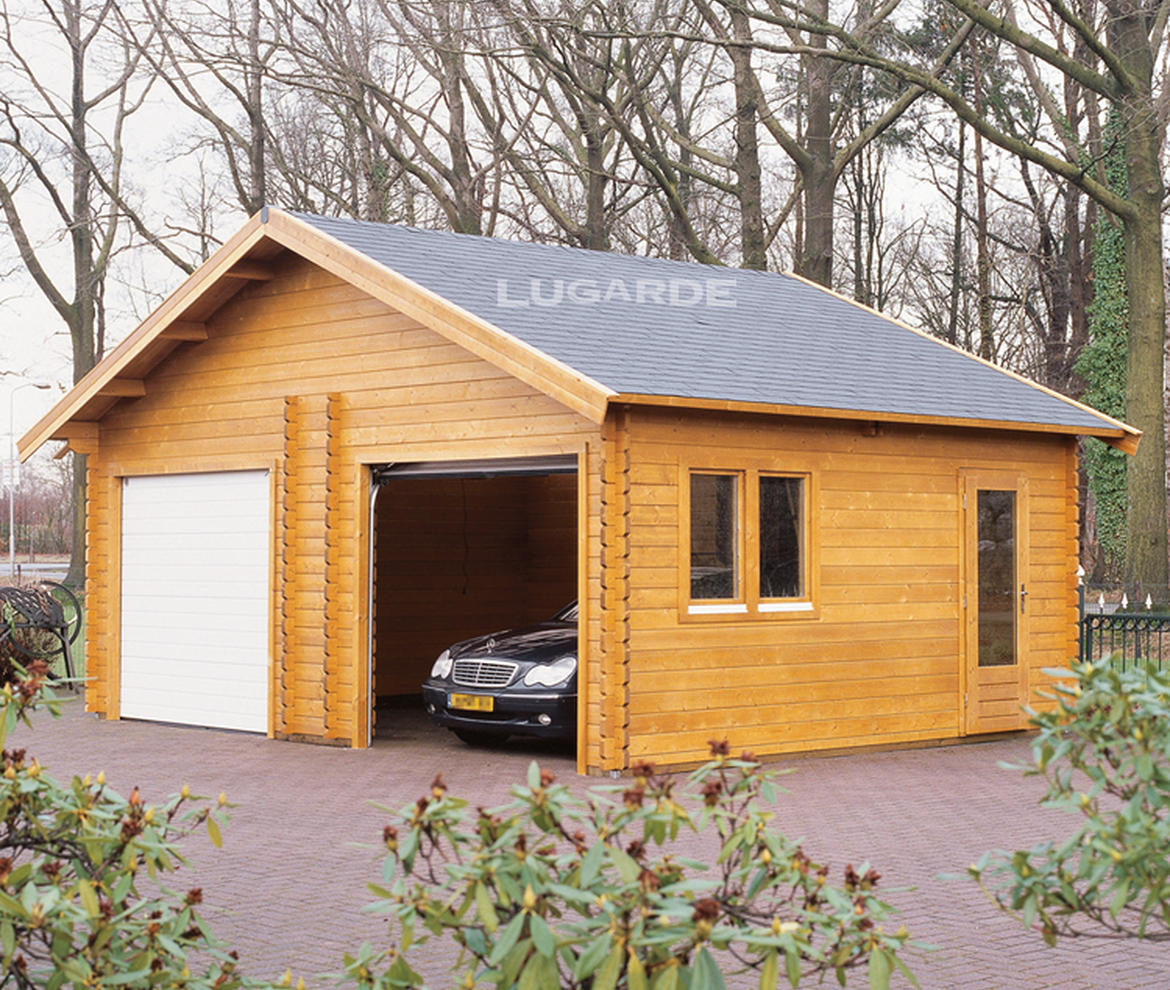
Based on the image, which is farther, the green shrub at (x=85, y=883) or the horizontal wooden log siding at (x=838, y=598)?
the horizontal wooden log siding at (x=838, y=598)

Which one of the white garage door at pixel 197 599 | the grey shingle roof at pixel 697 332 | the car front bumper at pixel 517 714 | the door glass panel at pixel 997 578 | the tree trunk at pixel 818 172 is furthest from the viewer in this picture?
the tree trunk at pixel 818 172

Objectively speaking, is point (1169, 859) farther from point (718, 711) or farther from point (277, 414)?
point (277, 414)

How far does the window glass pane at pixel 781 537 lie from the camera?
44.2 ft

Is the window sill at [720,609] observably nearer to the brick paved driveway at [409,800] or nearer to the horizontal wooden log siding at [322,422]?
the brick paved driveway at [409,800]

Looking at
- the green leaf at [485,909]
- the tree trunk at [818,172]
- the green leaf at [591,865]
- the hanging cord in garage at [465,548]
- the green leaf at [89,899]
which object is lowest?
the green leaf at [89,899]

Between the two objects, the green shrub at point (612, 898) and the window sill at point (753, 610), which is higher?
the window sill at point (753, 610)

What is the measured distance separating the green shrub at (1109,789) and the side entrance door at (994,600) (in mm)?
10383

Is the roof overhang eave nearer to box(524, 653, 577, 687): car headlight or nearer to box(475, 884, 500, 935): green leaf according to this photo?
box(524, 653, 577, 687): car headlight

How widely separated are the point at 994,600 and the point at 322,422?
6516mm

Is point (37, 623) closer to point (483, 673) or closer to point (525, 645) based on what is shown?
point (483, 673)

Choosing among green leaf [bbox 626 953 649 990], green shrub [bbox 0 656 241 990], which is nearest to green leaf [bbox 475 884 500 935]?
green leaf [bbox 626 953 649 990]

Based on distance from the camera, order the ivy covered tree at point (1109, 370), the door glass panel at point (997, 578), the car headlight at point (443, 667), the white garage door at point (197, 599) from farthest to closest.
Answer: the ivy covered tree at point (1109, 370) < the white garage door at point (197, 599) < the door glass panel at point (997, 578) < the car headlight at point (443, 667)

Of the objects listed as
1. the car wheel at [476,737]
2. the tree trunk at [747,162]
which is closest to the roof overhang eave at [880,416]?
the car wheel at [476,737]

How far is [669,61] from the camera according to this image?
32219 millimetres
